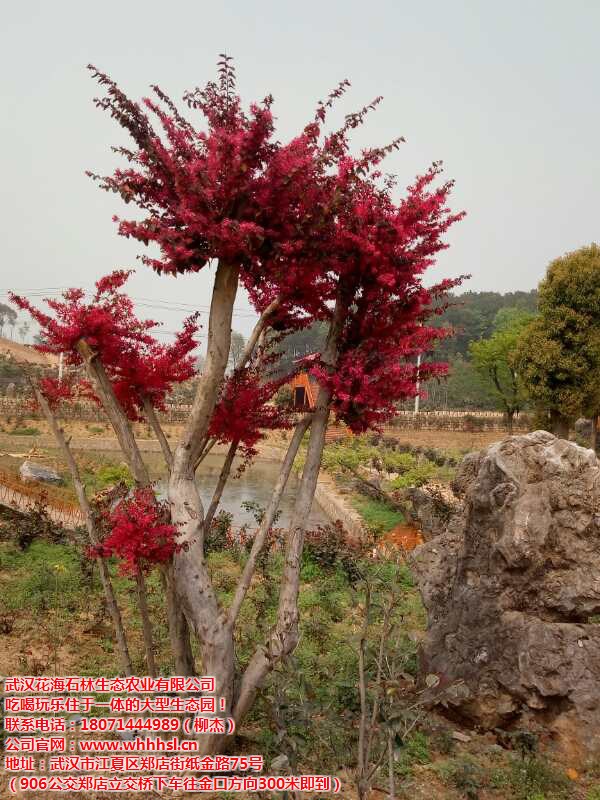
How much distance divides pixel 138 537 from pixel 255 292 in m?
1.64

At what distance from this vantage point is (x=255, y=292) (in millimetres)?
3881

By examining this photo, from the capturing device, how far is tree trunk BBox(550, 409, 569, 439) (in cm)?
1623

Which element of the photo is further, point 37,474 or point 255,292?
point 37,474

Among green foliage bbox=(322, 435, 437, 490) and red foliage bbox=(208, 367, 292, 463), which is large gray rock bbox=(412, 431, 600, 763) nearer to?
red foliage bbox=(208, 367, 292, 463)

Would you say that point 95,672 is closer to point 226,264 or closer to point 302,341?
point 226,264

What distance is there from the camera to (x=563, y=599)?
429 cm

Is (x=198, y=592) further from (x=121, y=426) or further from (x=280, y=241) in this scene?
(x=280, y=241)

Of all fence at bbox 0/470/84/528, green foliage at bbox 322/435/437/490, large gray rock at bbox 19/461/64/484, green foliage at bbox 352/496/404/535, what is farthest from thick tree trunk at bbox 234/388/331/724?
large gray rock at bbox 19/461/64/484

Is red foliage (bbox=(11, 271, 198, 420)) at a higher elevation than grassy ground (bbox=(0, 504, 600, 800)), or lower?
higher

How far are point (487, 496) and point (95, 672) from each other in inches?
129

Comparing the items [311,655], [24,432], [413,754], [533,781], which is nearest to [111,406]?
[413,754]

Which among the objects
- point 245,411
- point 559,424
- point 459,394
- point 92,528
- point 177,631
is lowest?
point 177,631

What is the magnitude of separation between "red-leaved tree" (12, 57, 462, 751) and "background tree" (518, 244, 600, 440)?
1333 cm

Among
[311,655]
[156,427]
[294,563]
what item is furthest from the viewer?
[311,655]
